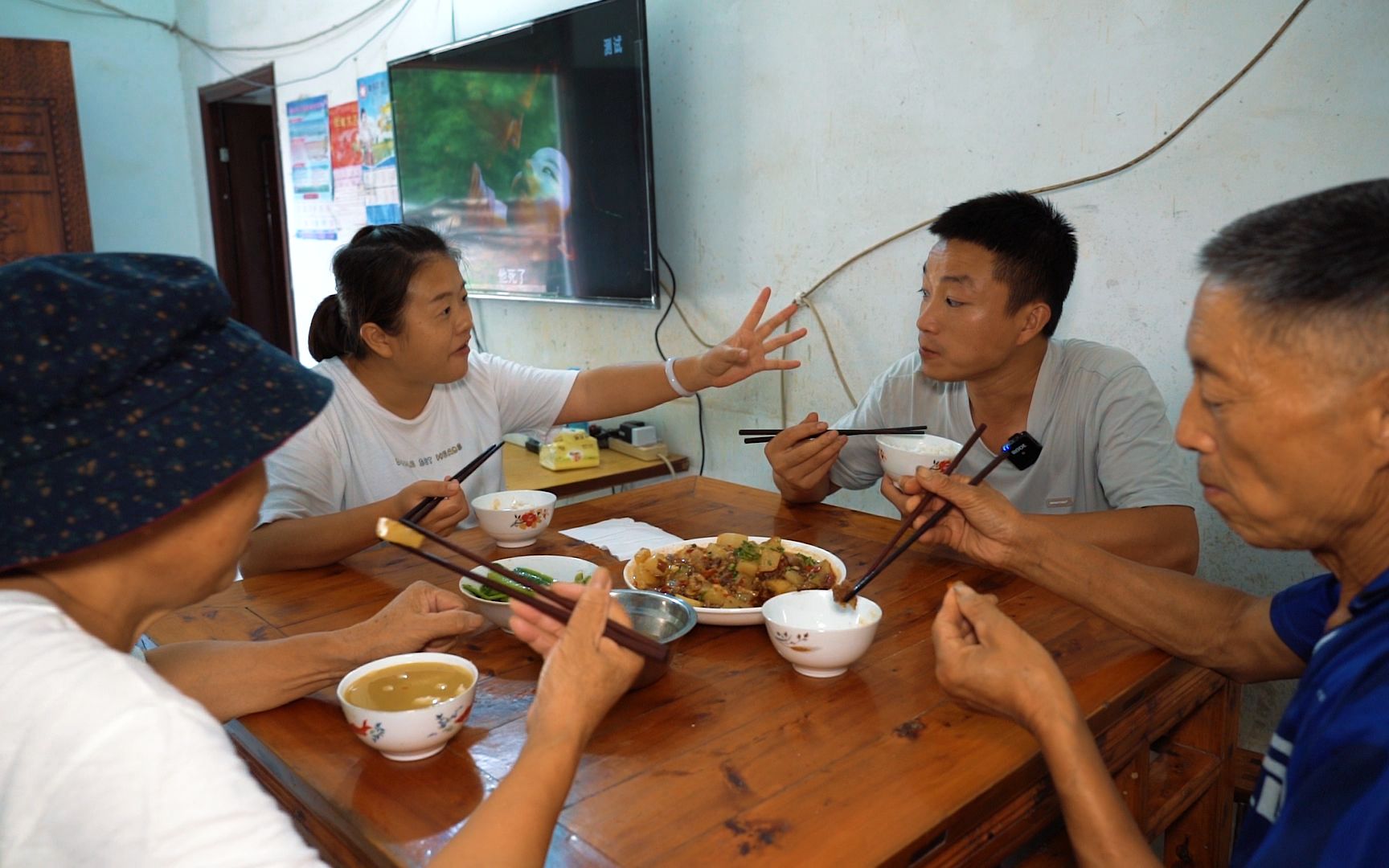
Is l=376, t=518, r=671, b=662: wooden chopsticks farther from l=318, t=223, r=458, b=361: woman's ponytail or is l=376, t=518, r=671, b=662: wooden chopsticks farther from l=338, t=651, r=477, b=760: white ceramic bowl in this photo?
l=318, t=223, r=458, b=361: woman's ponytail

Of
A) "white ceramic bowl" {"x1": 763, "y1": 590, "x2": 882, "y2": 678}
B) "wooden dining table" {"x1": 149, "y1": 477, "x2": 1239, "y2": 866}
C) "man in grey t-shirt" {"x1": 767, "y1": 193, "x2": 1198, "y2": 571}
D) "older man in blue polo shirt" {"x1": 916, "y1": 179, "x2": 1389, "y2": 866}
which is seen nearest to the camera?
"older man in blue polo shirt" {"x1": 916, "y1": 179, "x2": 1389, "y2": 866}

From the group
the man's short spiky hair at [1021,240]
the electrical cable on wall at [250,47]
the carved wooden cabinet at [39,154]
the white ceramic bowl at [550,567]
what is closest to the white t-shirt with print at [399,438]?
the white ceramic bowl at [550,567]

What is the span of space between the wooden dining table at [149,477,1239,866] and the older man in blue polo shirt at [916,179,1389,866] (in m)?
0.10

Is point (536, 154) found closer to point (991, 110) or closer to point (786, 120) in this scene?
point (786, 120)

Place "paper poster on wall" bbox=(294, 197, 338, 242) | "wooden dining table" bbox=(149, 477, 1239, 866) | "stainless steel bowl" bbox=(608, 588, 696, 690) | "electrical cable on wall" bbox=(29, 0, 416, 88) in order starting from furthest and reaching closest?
"paper poster on wall" bbox=(294, 197, 338, 242), "electrical cable on wall" bbox=(29, 0, 416, 88), "stainless steel bowl" bbox=(608, 588, 696, 690), "wooden dining table" bbox=(149, 477, 1239, 866)

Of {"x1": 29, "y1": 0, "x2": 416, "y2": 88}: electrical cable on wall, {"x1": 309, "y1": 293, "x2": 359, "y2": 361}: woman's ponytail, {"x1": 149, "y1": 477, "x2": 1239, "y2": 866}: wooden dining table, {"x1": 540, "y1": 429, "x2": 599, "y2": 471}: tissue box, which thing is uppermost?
{"x1": 29, "y1": 0, "x2": 416, "y2": 88}: electrical cable on wall

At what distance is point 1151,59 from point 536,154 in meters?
2.18

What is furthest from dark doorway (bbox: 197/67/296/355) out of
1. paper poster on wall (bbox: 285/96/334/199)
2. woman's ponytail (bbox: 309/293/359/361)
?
woman's ponytail (bbox: 309/293/359/361)

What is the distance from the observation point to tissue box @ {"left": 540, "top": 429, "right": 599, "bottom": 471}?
131 inches

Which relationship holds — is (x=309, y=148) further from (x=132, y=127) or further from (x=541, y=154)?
(x=541, y=154)

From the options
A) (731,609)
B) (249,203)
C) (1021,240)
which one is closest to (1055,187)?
(1021,240)

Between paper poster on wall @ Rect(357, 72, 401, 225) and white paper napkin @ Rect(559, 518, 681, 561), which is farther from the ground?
paper poster on wall @ Rect(357, 72, 401, 225)

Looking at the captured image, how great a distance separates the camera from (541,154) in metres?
3.58

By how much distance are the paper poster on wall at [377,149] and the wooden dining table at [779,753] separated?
3324mm
